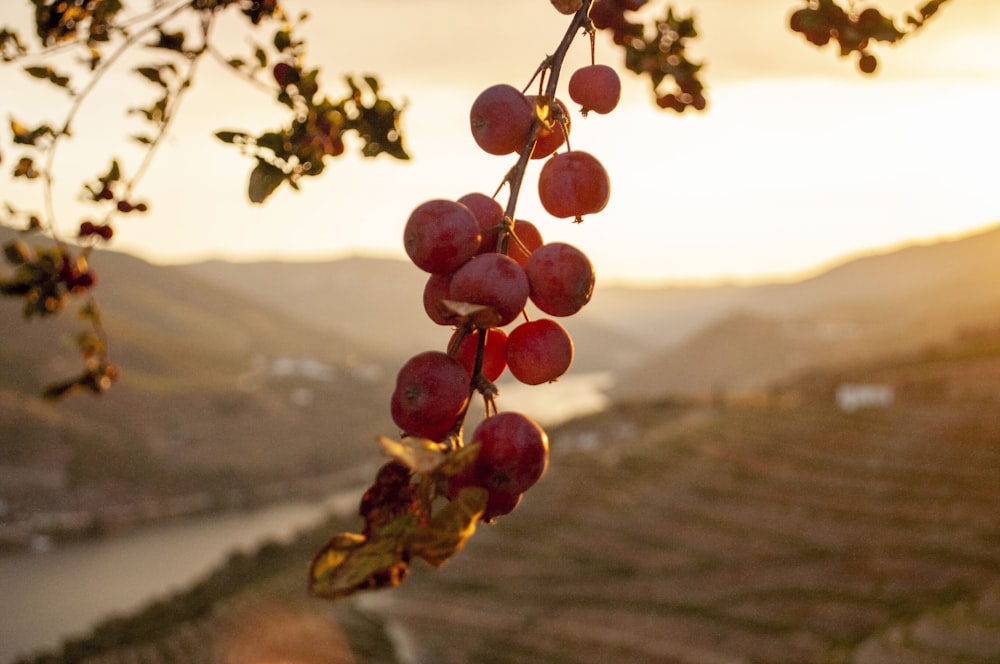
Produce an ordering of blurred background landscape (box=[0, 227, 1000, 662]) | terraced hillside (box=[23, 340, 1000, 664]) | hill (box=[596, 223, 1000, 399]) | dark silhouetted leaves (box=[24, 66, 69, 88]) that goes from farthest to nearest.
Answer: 1. hill (box=[596, 223, 1000, 399])
2. blurred background landscape (box=[0, 227, 1000, 662])
3. terraced hillside (box=[23, 340, 1000, 664])
4. dark silhouetted leaves (box=[24, 66, 69, 88])

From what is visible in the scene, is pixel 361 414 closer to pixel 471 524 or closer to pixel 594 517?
pixel 594 517

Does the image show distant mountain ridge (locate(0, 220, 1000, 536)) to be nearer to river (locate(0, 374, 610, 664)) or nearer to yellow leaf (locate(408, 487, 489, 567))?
river (locate(0, 374, 610, 664))

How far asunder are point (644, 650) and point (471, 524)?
39.6 meters

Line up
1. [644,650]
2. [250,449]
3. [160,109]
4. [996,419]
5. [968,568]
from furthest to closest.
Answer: [250,449]
[996,419]
[644,650]
[968,568]
[160,109]

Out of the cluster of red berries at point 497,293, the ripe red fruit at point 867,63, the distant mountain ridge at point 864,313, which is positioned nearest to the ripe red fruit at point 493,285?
the cluster of red berries at point 497,293

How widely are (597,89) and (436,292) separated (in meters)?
0.69

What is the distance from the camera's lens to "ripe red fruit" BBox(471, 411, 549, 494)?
4.41 ft

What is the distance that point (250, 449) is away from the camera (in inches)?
3575

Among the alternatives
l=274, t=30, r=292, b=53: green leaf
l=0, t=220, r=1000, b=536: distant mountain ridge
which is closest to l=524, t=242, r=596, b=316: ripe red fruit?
l=274, t=30, r=292, b=53: green leaf

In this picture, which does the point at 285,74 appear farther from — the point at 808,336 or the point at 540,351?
the point at 808,336

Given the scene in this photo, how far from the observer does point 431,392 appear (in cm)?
132

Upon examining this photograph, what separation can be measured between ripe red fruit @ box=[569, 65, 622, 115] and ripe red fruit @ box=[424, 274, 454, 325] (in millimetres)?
647

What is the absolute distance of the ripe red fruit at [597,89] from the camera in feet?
6.31

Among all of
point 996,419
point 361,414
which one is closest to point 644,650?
point 996,419
